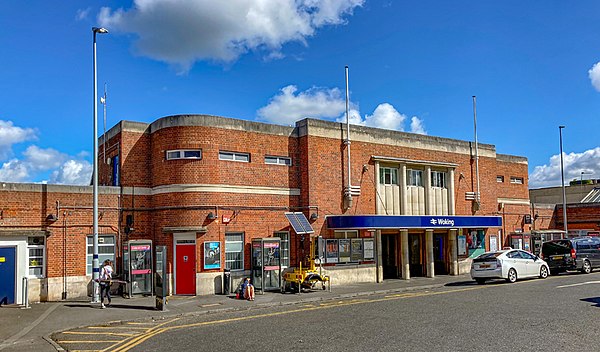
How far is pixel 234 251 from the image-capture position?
22188mm

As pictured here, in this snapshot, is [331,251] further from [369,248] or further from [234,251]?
[234,251]

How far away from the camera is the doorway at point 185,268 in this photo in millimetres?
21062

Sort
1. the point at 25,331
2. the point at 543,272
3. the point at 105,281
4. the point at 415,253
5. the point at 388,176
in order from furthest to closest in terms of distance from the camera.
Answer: the point at 415,253 → the point at 388,176 → the point at 543,272 → the point at 105,281 → the point at 25,331

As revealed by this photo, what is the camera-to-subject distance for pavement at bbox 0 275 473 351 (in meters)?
13.4

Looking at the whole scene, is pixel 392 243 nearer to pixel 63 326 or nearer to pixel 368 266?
pixel 368 266

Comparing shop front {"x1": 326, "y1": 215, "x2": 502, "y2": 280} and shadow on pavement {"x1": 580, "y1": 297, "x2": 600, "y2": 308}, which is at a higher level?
shop front {"x1": 326, "y1": 215, "x2": 502, "y2": 280}

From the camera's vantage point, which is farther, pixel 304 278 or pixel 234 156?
pixel 234 156

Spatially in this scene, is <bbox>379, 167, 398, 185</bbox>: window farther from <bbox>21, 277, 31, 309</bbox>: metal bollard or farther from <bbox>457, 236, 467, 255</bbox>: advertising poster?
<bbox>21, 277, 31, 309</bbox>: metal bollard

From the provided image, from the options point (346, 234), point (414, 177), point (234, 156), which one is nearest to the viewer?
point (234, 156)

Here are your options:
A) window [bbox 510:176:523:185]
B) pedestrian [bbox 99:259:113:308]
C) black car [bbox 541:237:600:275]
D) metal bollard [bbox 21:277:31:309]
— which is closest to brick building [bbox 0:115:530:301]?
metal bollard [bbox 21:277:31:309]

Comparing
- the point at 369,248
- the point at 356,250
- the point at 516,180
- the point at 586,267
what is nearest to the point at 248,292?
the point at 356,250

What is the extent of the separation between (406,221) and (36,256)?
50.6ft

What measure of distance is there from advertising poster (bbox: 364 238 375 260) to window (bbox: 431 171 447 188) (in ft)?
18.0

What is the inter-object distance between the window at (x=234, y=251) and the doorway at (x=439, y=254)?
470 inches
